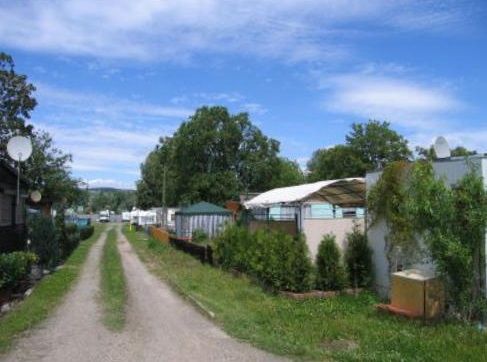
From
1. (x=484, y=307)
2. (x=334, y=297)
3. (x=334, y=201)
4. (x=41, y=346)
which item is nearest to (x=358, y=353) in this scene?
(x=484, y=307)

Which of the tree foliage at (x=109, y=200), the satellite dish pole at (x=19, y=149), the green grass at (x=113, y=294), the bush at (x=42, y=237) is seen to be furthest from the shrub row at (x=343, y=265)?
the tree foliage at (x=109, y=200)

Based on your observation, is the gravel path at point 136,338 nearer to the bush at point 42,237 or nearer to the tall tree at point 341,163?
the bush at point 42,237

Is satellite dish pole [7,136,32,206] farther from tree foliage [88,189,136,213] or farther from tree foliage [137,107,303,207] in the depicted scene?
tree foliage [88,189,136,213]

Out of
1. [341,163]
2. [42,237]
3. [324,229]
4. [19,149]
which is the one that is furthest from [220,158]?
[324,229]

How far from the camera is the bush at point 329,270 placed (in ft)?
47.0

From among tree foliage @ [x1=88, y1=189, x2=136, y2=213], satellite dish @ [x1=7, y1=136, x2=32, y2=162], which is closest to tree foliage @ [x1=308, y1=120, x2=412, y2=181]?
satellite dish @ [x1=7, y1=136, x2=32, y2=162]

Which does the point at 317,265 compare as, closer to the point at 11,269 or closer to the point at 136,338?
the point at 136,338

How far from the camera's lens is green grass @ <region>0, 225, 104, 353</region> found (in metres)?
10.1

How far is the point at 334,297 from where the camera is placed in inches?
552

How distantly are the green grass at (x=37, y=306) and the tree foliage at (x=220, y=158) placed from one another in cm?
4358

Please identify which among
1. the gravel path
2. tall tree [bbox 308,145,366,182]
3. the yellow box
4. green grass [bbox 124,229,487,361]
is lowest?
the gravel path

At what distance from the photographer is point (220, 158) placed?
6619 centimetres

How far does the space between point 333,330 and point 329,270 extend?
436 cm

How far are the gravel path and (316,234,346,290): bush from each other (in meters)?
3.18
